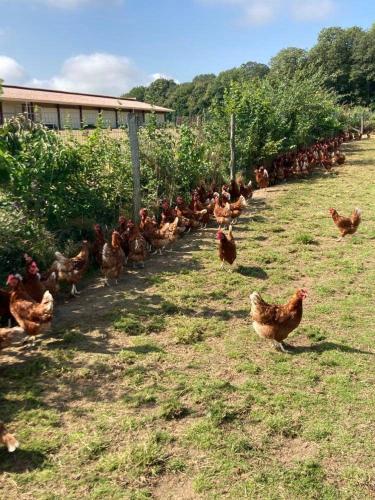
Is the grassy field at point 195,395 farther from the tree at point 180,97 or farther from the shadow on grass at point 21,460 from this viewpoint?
the tree at point 180,97

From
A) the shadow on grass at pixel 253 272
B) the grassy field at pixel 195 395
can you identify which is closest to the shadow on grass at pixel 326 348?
the grassy field at pixel 195 395

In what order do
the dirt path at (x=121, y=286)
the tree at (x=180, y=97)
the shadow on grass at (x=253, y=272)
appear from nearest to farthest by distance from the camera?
the dirt path at (x=121, y=286) < the shadow on grass at (x=253, y=272) < the tree at (x=180, y=97)

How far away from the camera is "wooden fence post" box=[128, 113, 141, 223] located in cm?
809

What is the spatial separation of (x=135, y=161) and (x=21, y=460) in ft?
20.3

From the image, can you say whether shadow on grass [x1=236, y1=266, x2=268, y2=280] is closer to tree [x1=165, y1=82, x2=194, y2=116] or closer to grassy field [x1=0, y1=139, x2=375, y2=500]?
grassy field [x1=0, y1=139, x2=375, y2=500]

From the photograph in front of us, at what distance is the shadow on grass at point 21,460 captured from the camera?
2.82m

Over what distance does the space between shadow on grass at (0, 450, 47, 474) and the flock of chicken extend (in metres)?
0.13

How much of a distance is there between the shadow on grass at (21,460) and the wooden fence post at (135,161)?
5.75 meters

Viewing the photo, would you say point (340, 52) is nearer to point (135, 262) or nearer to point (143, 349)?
point (135, 262)

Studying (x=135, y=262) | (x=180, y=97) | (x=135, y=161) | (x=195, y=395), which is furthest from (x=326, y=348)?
(x=180, y=97)

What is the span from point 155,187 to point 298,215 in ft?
11.4

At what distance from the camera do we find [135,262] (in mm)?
6812

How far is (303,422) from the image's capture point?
3229 mm

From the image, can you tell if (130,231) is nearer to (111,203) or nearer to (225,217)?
(111,203)
